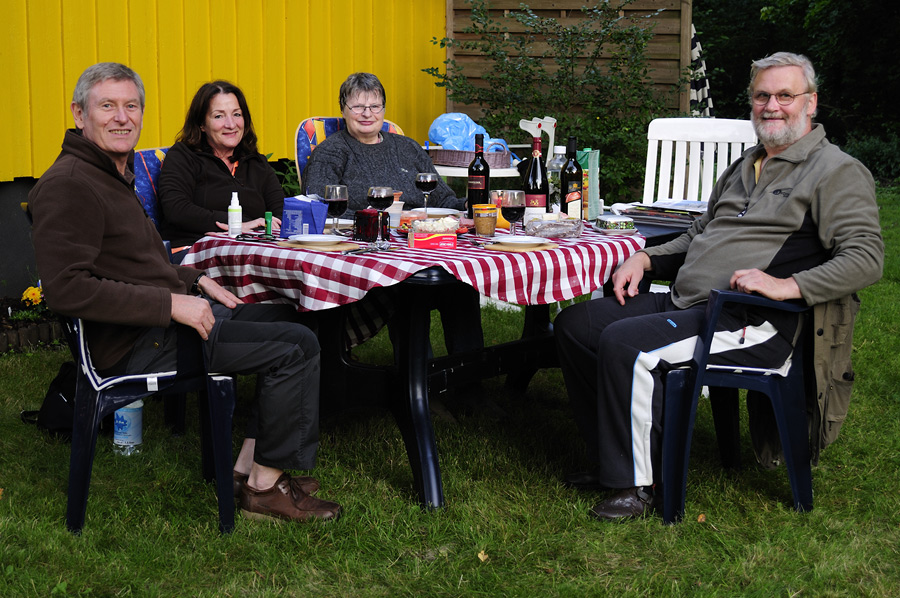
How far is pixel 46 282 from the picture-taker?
2572mm

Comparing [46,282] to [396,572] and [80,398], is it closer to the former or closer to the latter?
[80,398]

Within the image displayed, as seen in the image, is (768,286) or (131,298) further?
(768,286)

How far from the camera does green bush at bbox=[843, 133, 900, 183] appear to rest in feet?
47.2

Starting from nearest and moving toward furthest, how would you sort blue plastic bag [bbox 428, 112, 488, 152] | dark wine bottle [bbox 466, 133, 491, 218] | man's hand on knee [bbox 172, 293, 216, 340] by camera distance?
1. man's hand on knee [bbox 172, 293, 216, 340]
2. dark wine bottle [bbox 466, 133, 491, 218]
3. blue plastic bag [bbox 428, 112, 488, 152]

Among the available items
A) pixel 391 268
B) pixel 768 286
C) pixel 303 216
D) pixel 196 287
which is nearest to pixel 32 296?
pixel 196 287

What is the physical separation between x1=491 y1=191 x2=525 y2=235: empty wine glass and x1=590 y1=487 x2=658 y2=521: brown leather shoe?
0.98 meters

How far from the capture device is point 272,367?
283 cm

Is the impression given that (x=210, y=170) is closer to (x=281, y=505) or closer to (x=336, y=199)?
(x=336, y=199)

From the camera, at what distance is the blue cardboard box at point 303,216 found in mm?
3262

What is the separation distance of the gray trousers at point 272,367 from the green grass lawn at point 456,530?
0.86 feet

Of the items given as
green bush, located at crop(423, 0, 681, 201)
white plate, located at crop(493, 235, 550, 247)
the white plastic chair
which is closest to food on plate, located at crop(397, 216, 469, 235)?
white plate, located at crop(493, 235, 550, 247)

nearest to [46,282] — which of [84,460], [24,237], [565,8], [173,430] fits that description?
[84,460]

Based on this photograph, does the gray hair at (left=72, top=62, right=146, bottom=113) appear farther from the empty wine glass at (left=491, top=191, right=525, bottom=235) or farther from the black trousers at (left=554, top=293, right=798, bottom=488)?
the black trousers at (left=554, top=293, right=798, bottom=488)

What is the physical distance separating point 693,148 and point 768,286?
6.90 feet
